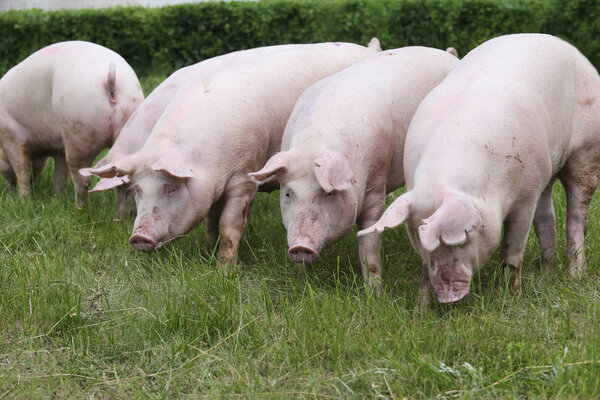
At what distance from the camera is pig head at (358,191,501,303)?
3.36 metres

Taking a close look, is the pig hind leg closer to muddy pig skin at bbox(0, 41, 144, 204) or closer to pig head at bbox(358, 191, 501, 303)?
pig head at bbox(358, 191, 501, 303)

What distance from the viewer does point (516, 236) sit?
3959mm

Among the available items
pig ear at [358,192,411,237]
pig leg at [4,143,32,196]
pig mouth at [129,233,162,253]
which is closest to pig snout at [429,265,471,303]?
pig ear at [358,192,411,237]

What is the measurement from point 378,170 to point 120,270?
1593 mm

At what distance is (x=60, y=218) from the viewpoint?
5617mm

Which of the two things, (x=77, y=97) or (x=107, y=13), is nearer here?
(x=77, y=97)

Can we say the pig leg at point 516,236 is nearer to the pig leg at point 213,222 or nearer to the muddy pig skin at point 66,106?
the pig leg at point 213,222

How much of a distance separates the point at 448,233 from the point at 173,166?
66.7 inches

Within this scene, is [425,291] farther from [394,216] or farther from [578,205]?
[578,205]

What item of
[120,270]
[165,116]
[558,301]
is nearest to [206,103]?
[165,116]

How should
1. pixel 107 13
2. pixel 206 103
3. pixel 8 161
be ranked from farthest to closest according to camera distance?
pixel 107 13
pixel 8 161
pixel 206 103

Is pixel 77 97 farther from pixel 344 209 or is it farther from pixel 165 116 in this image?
pixel 344 209

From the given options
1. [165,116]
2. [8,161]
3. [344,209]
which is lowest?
[8,161]

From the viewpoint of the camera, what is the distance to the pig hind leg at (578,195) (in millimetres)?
4379
